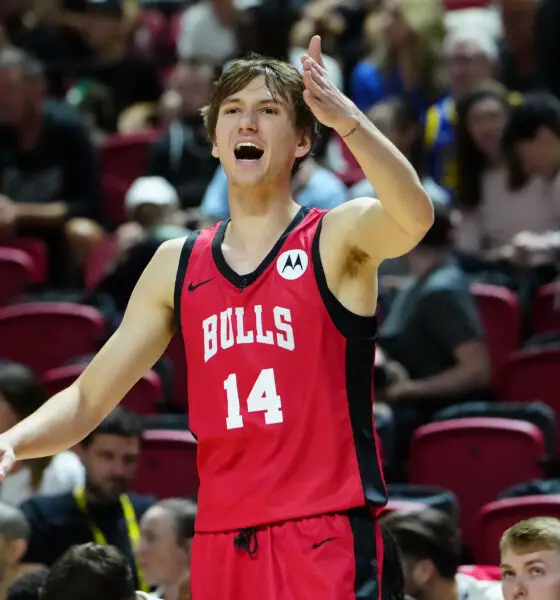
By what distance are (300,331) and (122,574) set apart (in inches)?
45.3

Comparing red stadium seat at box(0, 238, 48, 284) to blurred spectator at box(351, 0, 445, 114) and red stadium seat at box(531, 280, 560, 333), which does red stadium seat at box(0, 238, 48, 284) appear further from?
red stadium seat at box(531, 280, 560, 333)

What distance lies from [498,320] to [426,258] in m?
0.54

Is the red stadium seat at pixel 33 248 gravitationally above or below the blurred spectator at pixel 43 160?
below

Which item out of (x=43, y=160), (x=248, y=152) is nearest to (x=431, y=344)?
(x=43, y=160)

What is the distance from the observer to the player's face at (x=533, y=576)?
378 centimetres

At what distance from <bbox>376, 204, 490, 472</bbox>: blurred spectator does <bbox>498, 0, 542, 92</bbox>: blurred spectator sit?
6.68 feet

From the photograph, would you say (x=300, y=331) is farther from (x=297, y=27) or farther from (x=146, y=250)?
(x=297, y=27)

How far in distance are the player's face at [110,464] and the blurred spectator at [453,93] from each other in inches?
103

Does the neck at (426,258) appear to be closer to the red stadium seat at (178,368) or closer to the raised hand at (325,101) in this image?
the red stadium seat at (178,368)

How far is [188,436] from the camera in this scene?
5535mm

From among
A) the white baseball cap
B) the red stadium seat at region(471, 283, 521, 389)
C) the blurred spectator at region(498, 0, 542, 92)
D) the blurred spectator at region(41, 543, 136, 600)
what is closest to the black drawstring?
the blurred spectator at region(41, 543, 136, 600)

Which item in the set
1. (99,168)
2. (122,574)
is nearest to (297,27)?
(99,168)

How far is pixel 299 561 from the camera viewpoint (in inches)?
113


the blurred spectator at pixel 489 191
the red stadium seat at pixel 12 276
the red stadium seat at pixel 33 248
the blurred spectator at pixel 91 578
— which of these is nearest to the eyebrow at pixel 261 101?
the blurred spectator at pixel 91 578
